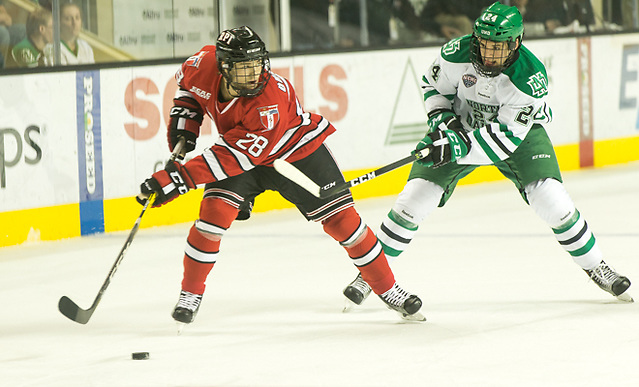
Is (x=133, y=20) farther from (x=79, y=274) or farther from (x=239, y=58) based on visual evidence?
(x=239, y=58)

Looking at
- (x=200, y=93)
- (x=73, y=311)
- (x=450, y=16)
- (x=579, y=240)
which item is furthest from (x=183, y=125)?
(x=450, y=16)

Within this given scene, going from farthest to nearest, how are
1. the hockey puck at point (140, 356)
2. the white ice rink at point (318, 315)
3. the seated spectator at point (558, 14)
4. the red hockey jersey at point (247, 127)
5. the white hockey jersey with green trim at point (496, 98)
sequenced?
A: 1. the seated spectator at point (558, 14)
2. the white hockey jersey with green trim at point (496, 98)
3. the red hockey jersey at point (247, 127)
4. the hockey puck at point (140, 356)
5. the white ice rink at point (318, 315)

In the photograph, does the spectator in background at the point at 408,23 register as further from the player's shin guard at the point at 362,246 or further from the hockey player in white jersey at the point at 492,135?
the player's shin guard at the point at 362,246

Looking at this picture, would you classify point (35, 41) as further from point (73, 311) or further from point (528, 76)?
point (528, 76)

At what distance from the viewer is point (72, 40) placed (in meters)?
5.36

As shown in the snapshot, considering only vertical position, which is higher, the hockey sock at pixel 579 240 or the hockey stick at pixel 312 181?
the hockey stick at pixel 312 181

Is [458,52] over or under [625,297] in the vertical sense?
over

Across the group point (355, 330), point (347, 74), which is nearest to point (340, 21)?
point (347, 74)

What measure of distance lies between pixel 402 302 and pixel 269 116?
2.50ft

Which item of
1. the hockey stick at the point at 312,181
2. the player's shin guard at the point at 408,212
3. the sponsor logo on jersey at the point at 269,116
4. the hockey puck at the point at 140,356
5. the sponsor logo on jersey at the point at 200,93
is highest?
the sponsor logo on jersey at the point at 200,93

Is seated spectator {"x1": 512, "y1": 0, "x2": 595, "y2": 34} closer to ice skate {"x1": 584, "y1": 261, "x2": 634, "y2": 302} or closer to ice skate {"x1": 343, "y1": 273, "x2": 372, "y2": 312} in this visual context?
ice skate {"x1": 584, "y1": 261, "x2": 634, "y2": 302}

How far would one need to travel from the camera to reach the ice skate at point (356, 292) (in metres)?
3.74

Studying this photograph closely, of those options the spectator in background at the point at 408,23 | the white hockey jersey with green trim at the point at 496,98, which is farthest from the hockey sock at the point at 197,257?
the spectator in background at the point at 408,23

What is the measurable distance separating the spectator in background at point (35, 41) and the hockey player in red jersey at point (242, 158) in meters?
1.85
